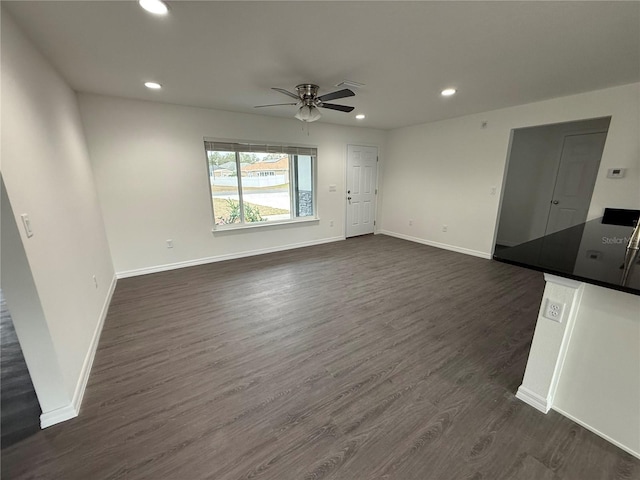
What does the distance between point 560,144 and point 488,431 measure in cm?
521

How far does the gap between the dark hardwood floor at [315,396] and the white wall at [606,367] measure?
11 cm

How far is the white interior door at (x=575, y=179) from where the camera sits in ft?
13.6

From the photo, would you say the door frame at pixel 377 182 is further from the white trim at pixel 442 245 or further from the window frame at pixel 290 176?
the window frame at pixel 290 176

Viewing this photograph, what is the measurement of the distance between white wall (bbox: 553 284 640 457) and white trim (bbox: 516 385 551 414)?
0.12 m

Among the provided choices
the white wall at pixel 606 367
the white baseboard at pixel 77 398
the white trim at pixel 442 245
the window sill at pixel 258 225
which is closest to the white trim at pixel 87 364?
the white baseboard at pixel 77 398

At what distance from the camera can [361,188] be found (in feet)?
19.0

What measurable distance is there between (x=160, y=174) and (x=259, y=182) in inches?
59.0

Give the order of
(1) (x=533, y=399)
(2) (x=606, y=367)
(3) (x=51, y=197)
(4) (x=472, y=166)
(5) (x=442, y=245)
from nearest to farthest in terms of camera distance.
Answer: (2) (x=606, y=367) < (1) (x=533, y=399) < (3) (x=51, y=197) < (4) (x=472, y=166) < (5) (x=442, y=245)

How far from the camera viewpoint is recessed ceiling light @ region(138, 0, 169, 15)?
1468 mm

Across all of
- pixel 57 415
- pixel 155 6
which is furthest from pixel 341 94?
pixel 57 415

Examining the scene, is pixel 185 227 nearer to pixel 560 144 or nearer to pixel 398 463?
pixel 398 463

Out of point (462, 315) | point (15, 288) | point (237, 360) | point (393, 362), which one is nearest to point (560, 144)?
point (462, 315)

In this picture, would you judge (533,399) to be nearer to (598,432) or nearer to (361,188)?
(598,432)

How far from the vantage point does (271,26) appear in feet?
5.71
